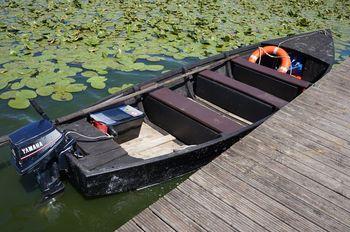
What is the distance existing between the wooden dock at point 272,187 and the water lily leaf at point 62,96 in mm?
3487

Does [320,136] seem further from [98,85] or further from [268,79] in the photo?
[98,85]

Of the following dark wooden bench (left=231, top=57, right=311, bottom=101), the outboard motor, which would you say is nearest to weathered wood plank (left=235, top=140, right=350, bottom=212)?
dark wooden bench (left=231, top=57, right=311, bottom=101)

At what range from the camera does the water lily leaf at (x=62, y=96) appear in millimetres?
6488

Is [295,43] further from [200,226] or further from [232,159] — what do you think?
[200,226]

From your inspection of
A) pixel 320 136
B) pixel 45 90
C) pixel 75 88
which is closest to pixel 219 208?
pixel 320 136

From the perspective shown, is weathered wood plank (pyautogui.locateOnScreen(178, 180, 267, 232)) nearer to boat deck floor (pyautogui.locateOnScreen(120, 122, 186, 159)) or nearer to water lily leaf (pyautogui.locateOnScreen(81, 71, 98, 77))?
boat deck floor (pyautogui.locateOnScreen(120, 122, 186, 159))

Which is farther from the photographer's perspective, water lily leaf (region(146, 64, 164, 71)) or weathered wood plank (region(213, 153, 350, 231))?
water lily leaf (region(146, 64, 164, 71))

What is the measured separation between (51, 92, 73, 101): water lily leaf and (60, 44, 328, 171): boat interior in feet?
5.16

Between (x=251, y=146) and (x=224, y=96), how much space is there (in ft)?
5.81

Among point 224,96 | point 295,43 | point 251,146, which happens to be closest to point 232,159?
point 251,146

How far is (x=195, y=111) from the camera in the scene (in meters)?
5.34

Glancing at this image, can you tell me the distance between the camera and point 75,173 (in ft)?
13.6

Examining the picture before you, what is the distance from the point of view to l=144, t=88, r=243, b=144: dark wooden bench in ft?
16.7

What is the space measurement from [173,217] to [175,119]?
2.13m
